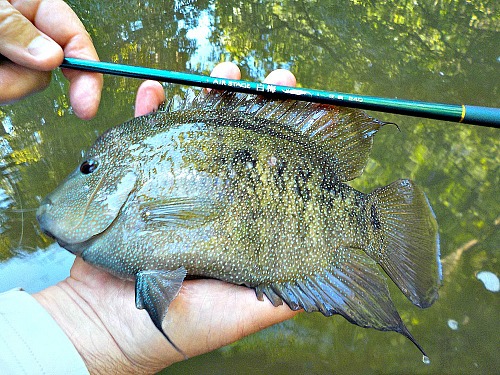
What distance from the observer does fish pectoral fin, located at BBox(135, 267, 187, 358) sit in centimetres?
155

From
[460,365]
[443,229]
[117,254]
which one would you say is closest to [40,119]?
[117,254]

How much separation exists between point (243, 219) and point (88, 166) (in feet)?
2.44

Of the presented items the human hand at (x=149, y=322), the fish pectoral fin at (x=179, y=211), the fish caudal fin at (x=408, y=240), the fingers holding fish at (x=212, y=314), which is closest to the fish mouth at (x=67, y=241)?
the fish pectoral fin at (x=179, y=211)

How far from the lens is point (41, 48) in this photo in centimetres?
178

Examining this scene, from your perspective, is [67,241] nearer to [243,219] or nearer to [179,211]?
[179,211]

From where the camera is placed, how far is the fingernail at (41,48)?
5.84 feet

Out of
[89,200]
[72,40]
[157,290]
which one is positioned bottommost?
[157,290]

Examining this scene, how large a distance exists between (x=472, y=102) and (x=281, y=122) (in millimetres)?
2555

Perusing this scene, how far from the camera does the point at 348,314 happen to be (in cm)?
177

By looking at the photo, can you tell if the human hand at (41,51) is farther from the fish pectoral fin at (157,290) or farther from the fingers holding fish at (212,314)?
the fingers holding fish at (212,314)

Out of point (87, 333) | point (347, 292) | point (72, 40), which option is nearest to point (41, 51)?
point (72, 40)

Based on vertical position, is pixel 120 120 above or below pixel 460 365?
above

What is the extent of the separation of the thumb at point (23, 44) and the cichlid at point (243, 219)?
1.32ft

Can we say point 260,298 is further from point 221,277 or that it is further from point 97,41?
point 97,41
